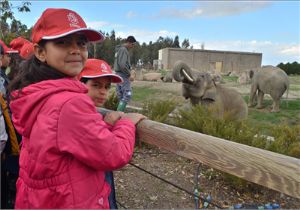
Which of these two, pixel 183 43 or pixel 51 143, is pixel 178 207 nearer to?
pixel 51 143

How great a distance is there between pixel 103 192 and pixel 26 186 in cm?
29

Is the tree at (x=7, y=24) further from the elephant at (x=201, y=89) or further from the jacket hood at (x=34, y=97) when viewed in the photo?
the jacket hood at (x=34, y=97)

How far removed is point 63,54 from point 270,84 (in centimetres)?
1060

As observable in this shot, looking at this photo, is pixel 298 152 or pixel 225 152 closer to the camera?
pixel 225 152

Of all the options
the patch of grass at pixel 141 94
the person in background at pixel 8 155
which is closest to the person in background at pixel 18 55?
the person in background at pixel 8 155

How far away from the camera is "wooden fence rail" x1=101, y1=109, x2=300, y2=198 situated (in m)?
1.09

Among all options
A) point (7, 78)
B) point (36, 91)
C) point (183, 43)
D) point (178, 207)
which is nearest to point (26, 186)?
point (36, 91)

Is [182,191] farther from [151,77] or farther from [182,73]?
[151,77]

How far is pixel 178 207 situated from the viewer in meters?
3.55

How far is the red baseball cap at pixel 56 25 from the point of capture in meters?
1.39

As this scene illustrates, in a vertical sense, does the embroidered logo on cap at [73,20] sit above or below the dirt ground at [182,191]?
above

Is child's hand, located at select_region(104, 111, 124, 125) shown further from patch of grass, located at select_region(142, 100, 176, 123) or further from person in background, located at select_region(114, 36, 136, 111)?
person in background, located at select_region(114, 36, 136, 111)

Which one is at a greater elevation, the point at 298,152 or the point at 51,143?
the point at 51,143

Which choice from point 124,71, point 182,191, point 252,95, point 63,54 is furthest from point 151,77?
point 63,54
